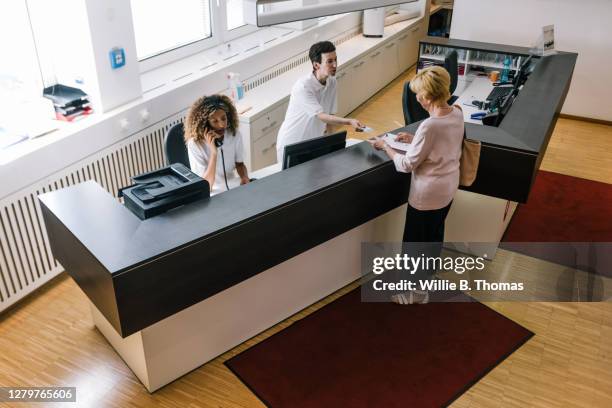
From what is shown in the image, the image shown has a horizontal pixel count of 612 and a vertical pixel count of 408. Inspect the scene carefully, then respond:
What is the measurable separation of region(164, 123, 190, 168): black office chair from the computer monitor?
73cm

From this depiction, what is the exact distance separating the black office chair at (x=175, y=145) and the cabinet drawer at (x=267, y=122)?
1.30 m

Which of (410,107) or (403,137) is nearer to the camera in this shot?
(403,137)

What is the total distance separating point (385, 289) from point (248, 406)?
1.35 meters

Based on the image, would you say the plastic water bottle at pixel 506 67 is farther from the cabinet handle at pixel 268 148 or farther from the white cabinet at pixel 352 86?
the cabinet handle at pixel 268 148

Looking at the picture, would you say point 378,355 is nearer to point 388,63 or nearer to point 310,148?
point 310,148

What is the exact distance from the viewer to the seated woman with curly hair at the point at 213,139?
10.8ft

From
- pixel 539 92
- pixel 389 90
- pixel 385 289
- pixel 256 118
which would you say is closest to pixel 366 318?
pixel 385 289

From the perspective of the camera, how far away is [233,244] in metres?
2.74

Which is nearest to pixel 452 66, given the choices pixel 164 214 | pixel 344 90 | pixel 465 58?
pixel 465 58

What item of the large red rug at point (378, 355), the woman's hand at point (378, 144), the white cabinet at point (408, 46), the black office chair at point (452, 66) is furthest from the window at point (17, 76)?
the white cabinet at point (408, 46)

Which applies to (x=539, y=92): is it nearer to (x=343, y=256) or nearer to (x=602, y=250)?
(x=602, y=250)

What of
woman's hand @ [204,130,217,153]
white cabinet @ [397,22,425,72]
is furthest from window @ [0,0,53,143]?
white cabinet @ [397,22,425,72]

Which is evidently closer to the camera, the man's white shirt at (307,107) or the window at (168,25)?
the man's white shirt at (307,107)

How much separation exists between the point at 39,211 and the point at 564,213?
4.23 m
